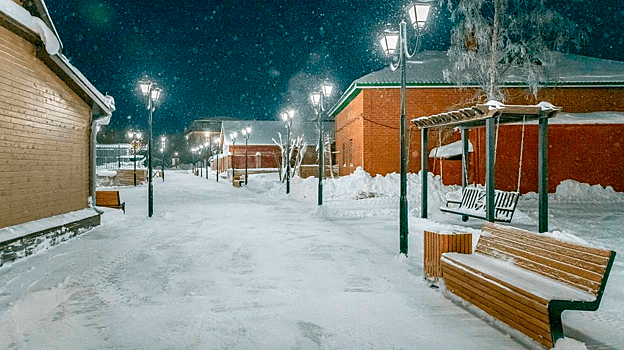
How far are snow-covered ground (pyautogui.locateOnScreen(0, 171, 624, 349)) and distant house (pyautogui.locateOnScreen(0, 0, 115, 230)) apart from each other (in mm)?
1115

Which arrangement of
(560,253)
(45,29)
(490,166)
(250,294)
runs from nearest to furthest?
(560,253) → (250,294) → (45,29) → (490,166)

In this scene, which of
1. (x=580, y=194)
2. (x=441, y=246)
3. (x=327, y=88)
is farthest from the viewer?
(x=580, y=194)

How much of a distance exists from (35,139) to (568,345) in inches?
399

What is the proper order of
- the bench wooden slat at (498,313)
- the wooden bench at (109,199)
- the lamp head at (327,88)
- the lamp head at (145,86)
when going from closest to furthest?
1. the bench wooden slat at (498,313)
2. the wooden bench at (109,199)
3. the lamp head at (145,86)
4. the lamp head at (327,88)

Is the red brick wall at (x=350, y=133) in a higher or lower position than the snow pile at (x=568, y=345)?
higher

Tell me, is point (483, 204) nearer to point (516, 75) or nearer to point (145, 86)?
point (145, 86)

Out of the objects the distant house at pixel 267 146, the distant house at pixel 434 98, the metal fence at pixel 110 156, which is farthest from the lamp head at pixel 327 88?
the distant house at pixel 267 146

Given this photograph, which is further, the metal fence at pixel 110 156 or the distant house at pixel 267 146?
the distant house at pixel 267 146

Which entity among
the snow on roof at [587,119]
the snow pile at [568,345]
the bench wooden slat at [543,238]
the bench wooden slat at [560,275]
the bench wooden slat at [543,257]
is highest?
the snow on roof at [587,119]

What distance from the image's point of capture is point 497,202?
12852 millimetres

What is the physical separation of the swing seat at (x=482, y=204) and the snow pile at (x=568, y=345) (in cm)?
786

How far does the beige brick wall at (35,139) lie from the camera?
8.84 meters

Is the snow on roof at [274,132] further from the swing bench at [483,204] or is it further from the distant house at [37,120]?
the distant house at [37,120]

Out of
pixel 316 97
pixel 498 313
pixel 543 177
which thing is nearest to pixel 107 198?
pixel 316 97
